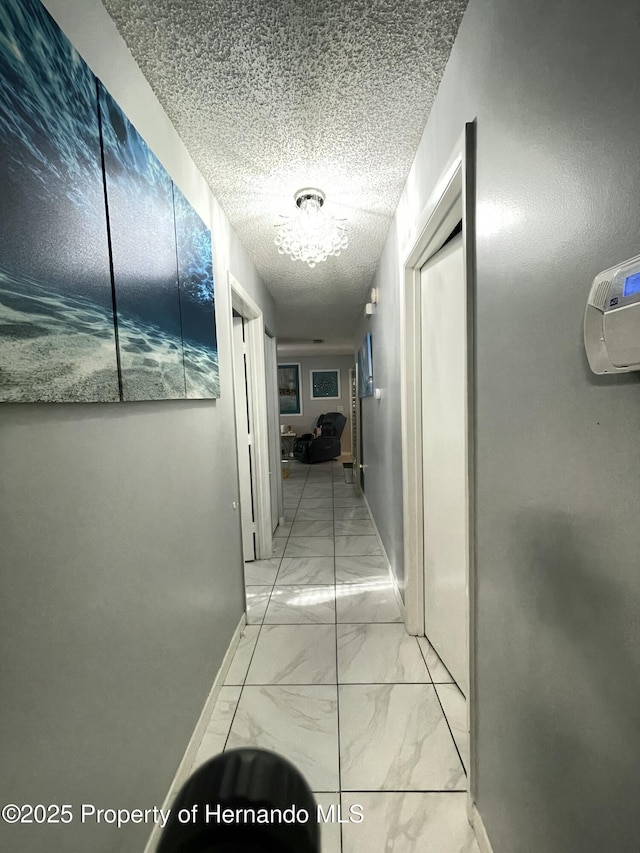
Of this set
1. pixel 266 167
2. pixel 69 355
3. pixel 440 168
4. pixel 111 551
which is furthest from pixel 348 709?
pixel 266 167

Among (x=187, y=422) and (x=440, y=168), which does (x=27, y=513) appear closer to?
(x=187, y=422)

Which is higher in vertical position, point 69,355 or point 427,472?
point 69,355

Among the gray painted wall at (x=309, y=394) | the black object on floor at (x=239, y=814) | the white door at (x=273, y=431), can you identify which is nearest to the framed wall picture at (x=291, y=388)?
the gray painted wall at (x=309, y=394)

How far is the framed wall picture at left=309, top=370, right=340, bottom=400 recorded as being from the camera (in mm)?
8969

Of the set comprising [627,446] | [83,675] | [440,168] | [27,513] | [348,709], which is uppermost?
[440,168]

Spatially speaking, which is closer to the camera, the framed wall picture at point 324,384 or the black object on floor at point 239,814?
the black object on floor at point 239,814

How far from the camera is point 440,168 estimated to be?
1.25 m

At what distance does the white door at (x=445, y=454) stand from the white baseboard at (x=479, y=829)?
1.28 ft

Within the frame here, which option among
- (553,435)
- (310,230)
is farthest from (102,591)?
(310,230)

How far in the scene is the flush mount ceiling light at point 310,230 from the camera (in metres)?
1.88

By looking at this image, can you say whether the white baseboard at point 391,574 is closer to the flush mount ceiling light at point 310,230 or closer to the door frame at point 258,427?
the door frame at point 258,427

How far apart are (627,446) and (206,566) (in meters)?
1.58

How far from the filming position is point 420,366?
191cm

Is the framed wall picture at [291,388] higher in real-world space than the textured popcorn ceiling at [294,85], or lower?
lower
